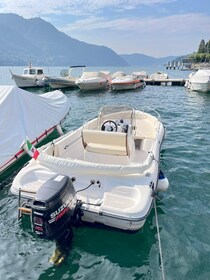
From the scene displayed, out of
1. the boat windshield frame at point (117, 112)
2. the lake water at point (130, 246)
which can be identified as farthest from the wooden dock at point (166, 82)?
the lake water at point (130, 246)

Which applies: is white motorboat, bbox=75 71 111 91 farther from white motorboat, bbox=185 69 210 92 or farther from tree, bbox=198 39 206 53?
tree, bbox=198 39 206 53

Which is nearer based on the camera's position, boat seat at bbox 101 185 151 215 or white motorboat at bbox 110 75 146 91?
boat seat at bbox 101 185 151 215

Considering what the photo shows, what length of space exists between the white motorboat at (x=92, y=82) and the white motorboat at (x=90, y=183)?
1982cm

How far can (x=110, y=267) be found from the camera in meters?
3.98

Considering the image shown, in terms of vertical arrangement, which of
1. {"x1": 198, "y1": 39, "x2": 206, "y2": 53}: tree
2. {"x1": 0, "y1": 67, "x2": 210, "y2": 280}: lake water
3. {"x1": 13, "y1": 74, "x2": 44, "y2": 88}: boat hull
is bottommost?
{"x1": 13, "y1": 74, "x2": 44, "y2": 88}: boat hull

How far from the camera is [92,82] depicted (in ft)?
86.5

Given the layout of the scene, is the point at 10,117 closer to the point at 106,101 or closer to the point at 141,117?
the point at 141,117

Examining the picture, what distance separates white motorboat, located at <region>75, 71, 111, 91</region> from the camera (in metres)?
26.0

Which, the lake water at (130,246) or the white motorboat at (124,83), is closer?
the lake water at (130,246)

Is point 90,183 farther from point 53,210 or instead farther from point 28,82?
point 28,82

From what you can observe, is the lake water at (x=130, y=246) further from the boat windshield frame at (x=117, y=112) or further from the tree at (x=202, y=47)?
the tree at (x=202, y=47)

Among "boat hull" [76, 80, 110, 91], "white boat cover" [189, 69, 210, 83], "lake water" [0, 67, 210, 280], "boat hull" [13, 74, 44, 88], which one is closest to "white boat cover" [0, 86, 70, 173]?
"lake water" [0, 67, 210, 280]

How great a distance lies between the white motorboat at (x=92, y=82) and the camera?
26005 millimetres

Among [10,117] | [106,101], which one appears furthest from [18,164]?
[106,101]
